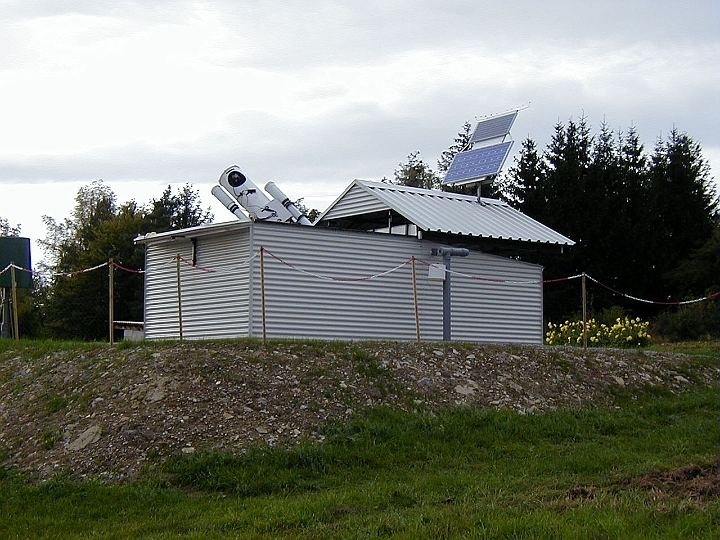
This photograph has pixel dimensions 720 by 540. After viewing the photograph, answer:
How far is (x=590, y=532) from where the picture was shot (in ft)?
27.4

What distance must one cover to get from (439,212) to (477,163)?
3865 mm

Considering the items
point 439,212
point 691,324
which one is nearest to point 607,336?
point 439,212

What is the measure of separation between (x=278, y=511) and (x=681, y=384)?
9.83m

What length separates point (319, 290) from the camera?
62.7ft

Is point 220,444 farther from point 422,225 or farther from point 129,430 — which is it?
point 422,225

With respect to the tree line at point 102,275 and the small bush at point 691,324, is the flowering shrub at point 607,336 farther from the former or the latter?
the tree line at point 102,275

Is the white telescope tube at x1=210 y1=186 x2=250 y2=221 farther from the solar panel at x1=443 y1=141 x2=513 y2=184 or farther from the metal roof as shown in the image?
the solar panel at x1=443 y1=141 x2=513 y2=184

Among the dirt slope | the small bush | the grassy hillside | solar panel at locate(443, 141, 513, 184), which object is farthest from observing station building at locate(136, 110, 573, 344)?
the small bush

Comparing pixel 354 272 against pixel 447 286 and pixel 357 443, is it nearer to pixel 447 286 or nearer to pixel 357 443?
pixel 447 286

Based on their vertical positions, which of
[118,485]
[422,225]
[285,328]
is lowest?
[118,485]

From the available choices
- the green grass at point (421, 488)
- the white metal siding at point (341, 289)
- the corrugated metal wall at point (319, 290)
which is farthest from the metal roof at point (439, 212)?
the green grass at point (421, 488)

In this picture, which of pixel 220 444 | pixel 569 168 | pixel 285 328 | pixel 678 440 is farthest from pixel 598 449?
pixel 569 168

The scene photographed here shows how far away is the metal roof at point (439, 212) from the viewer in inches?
826

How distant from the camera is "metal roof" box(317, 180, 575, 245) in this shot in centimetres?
2098
